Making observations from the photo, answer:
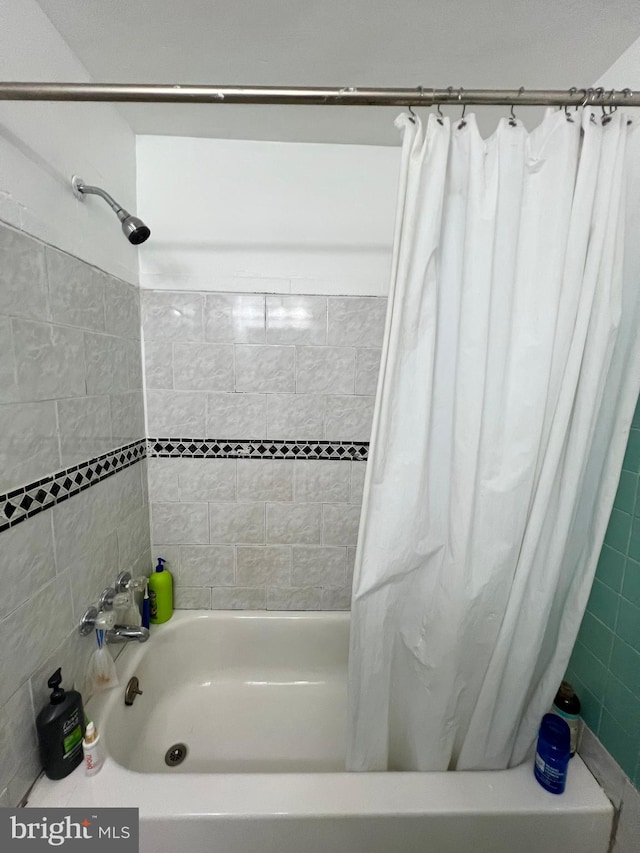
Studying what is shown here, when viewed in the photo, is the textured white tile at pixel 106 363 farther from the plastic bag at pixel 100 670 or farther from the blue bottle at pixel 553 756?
the blue bottle at pixel 553 756

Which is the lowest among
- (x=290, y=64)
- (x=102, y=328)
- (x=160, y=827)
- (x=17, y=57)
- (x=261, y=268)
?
(x=160, y=827)

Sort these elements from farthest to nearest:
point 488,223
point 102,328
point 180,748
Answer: point 180,748 < point 102,328 < point 488,223

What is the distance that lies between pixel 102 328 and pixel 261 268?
57 cm

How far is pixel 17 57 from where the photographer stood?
0.73 metres

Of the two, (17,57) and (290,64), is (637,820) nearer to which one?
(290,64)

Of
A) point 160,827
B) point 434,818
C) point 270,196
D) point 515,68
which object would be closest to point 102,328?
point 270,196

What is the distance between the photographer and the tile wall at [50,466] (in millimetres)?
704

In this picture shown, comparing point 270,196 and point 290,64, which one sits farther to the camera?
point 270,196

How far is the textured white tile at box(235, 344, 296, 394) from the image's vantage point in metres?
1.30

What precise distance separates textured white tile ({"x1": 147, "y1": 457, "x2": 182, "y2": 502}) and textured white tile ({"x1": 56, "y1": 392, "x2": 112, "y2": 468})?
10.8 inches

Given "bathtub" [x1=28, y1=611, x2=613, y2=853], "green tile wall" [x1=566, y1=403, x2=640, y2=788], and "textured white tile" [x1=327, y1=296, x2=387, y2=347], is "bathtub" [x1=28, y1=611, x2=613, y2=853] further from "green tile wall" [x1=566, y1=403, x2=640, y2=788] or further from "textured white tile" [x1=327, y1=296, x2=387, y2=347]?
"textured white tile" [x1=327, y1=296, x2=387, y2=347]

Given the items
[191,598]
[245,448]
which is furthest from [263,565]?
[245,448]

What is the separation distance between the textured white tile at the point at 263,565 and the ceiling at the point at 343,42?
1.52m

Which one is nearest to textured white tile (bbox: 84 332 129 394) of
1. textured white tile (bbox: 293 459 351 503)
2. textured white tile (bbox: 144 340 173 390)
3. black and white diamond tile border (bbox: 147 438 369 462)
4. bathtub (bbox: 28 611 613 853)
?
textured white tile (bbox: 144 340 173 390)
